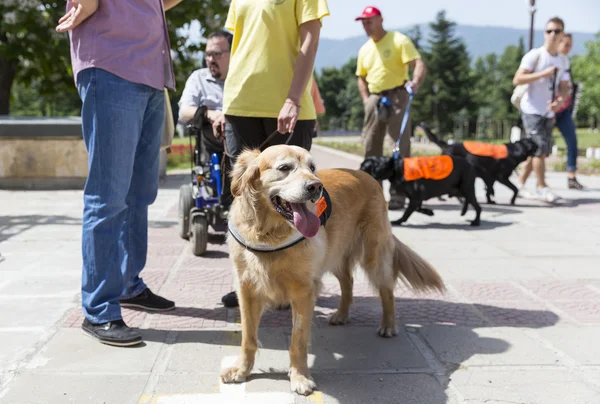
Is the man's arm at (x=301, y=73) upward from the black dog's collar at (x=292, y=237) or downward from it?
upward

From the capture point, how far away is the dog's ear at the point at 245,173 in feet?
9.68

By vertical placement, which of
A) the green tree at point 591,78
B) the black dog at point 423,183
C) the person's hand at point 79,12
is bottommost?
A: the black dog at point 423,183

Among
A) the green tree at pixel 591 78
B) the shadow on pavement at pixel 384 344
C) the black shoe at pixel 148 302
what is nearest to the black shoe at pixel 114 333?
the shadow on pavement at pixel 384 344

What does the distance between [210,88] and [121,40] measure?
2804 mm

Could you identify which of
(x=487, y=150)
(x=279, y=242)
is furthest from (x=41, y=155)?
(x=279, y=242)

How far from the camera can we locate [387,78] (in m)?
8.30

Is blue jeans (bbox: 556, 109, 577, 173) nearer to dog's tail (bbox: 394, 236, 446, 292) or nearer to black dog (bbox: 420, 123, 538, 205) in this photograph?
black dog (bbox: 420, 123, 538, 205)

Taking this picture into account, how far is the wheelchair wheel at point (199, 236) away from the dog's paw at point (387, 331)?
2.43m

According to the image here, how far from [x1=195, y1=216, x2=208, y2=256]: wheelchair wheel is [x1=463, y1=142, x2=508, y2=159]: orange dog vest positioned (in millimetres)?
4673

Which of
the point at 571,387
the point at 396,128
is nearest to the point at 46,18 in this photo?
the point at 396,128

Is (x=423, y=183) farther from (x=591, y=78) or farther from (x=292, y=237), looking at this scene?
(x=591, y=78)

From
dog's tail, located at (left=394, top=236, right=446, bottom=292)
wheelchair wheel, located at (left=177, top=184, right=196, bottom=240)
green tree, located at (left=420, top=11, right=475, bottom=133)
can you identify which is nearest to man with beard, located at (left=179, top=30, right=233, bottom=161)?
wheelchair wheel, located at (left=177, top=184, right=196, bottom=240)

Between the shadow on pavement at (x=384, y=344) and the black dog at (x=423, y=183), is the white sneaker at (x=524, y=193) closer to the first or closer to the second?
the black dog at (x=423, y=183)

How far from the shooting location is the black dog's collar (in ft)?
9.71
